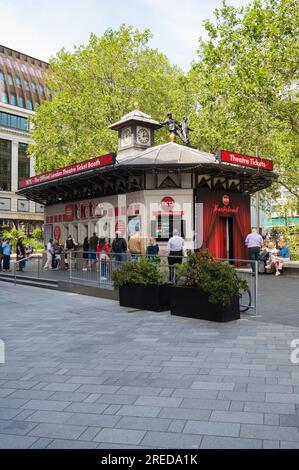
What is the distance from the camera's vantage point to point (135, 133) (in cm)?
2456

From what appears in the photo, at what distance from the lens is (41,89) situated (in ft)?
222

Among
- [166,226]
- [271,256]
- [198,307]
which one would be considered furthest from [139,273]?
[271,256]

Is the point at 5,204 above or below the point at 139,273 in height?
above

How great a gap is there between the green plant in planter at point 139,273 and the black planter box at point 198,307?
3.16 feet

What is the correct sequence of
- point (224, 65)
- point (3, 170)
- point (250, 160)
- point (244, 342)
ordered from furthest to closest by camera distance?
point (3, 170)
point (224, 65)
point (250, 160)
point (244, 342)

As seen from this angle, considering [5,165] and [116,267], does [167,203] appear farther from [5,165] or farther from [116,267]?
[5,165]

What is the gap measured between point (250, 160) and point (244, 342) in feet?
45.8

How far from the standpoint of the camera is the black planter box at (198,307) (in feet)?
28.3

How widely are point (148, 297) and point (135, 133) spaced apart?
1603 centimetres

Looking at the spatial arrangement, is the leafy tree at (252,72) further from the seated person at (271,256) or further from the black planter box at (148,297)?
the black planter box at (148,297)

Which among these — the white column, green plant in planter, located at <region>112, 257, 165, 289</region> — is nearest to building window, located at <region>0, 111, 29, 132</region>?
the white column
